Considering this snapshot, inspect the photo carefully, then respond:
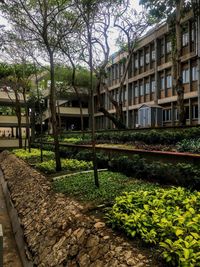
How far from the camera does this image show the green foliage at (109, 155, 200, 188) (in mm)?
7676

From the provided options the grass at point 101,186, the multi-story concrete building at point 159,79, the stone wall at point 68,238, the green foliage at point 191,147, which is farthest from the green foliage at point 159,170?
the multi-story concrete building at point 159,79

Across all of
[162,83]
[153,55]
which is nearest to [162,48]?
[153,55]

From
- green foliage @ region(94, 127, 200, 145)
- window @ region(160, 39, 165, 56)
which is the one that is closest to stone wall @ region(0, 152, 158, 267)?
green foliage @ region(94, 127, 200, 145)

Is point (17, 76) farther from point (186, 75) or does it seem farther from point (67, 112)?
point (67, 112)

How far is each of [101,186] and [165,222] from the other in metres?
4.05

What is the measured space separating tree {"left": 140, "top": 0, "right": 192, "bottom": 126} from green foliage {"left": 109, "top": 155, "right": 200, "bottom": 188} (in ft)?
23.8

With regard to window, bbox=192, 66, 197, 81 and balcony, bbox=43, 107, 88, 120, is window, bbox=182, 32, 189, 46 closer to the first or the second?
window, bbox=192, 66, 197, 81

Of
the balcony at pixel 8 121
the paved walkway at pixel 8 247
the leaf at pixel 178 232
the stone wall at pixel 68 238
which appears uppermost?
the balcony at pixel 8 121

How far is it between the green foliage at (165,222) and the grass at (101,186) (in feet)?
4.04

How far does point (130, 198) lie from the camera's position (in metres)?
6.07

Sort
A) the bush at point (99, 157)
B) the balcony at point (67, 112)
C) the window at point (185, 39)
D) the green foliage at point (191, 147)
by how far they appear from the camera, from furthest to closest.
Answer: the balcony at point (67, 112), the window at point (185, 39), the bush at point (99, 157), the green foliage at point (191, 147)

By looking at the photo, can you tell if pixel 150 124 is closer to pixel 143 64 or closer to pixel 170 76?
pixel 170 76

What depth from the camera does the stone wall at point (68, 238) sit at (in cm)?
455

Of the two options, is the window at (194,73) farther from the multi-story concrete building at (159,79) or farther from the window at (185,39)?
the window at (185,39)
